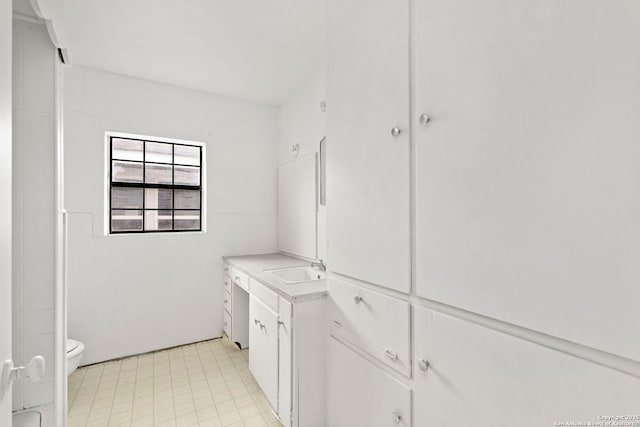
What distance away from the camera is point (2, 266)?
67cm

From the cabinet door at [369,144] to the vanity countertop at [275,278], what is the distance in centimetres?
21

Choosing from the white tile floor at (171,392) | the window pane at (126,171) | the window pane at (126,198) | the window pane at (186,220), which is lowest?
the white tile floor at (171,392)

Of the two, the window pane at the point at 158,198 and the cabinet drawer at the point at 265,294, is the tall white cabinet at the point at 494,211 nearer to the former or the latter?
the cabinet drawer at the point at 265,294

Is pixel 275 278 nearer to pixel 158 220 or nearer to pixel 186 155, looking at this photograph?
pixel 158 220

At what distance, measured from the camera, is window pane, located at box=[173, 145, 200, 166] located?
9.70ft

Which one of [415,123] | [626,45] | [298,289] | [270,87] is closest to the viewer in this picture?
[626,45]

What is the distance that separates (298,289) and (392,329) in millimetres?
633

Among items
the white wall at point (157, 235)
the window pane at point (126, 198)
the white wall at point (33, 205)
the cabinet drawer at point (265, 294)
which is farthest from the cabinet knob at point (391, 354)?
the window pane at point (126, 198)

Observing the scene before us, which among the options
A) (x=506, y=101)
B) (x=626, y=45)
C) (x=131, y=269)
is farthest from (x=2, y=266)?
(x=131, y=269)

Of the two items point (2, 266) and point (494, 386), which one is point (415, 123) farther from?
point (2, 266)

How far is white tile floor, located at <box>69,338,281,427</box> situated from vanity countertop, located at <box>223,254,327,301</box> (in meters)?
0.84

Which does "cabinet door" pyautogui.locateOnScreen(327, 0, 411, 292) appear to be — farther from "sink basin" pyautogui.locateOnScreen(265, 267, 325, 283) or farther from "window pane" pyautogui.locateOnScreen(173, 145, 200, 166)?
"window pane" pyautogui.locateOnScreen(173, 145, 200, 166)

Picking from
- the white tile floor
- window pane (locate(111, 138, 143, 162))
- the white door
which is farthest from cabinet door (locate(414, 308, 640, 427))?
window pane (locate(111, 138, 143, 162))

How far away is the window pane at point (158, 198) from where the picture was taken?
2830 millimetres
